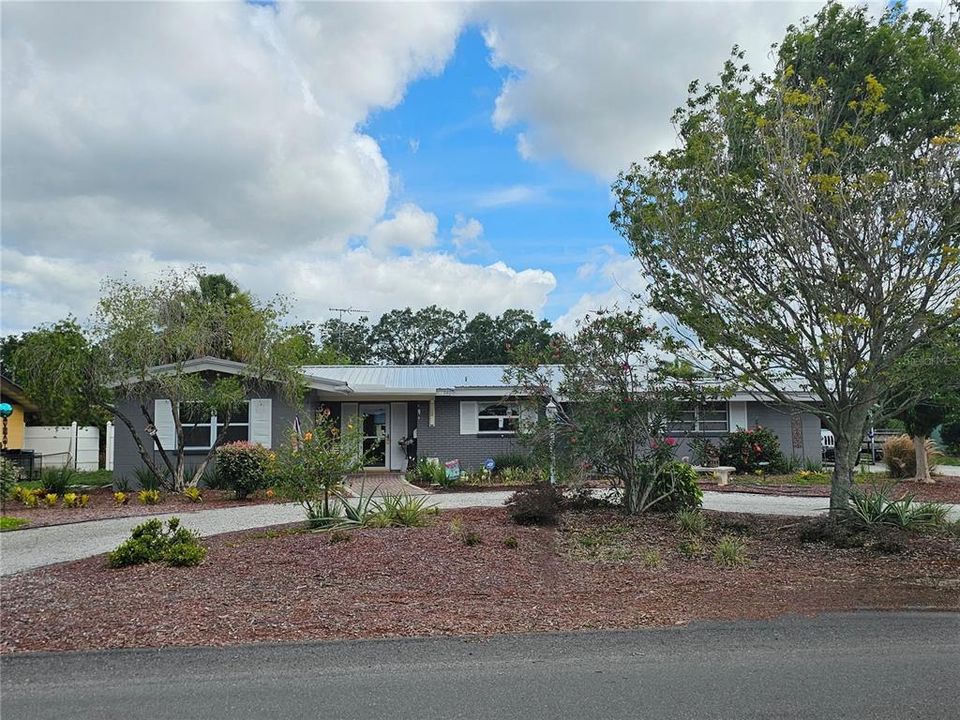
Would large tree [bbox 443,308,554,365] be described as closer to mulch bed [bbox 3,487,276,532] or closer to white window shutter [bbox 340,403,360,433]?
white window shutter [bbox 340,403,360,433]

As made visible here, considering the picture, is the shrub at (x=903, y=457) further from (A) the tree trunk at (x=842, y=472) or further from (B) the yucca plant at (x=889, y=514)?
(A) the tree trunk at (x=842, y=472)

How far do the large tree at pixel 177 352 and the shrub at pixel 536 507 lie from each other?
7593mm

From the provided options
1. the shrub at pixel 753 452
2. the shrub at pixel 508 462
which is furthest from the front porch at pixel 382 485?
the shrub at pixel 753 452

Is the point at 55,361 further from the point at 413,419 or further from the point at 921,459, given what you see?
the point at 921,459

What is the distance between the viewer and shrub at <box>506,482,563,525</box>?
425 inches

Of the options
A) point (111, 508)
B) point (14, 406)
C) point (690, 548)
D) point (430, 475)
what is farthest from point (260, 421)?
point (14, 406)

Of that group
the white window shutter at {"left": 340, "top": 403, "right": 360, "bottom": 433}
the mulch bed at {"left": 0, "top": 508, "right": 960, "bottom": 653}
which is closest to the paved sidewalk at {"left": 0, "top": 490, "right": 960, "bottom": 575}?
the mulch bed at {"left": 0, "top": 508, "right": 960, "bottom": 653}

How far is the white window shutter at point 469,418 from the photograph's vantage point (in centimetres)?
2147

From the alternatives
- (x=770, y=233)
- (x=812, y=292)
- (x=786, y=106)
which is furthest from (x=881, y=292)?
(x=786, y=106)

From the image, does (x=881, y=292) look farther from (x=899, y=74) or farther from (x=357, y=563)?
(x=357, y=563)

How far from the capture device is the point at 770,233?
958 centimetres

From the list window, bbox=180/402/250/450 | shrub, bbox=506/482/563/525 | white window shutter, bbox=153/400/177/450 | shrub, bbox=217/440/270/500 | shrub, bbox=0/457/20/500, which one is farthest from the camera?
window, bbox=180/402/250/450

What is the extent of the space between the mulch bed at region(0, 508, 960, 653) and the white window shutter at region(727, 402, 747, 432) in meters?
12.8

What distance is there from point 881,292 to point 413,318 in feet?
174
